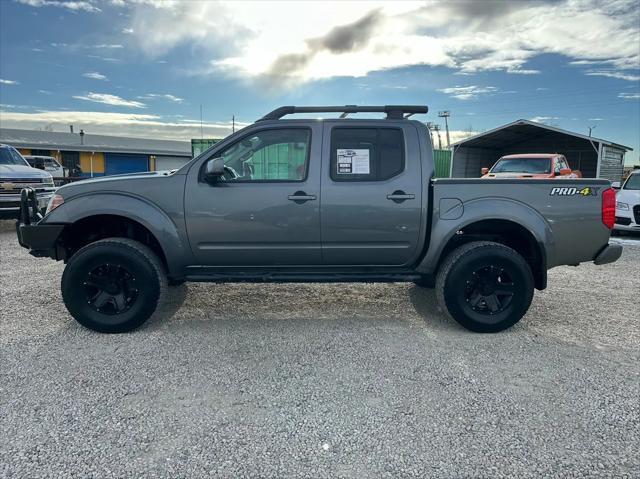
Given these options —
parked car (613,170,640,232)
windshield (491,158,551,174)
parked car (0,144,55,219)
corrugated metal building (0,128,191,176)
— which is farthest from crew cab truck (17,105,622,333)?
corrugated metal building (0,128,191,176)

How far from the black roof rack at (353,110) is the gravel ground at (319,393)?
202 centimetres

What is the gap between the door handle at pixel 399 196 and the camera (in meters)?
4.00

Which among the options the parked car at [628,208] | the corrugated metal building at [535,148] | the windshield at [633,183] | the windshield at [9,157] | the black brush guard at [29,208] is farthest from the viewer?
the corrugated metal building at [535,148]

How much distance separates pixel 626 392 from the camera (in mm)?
3035

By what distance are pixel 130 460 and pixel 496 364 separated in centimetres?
267

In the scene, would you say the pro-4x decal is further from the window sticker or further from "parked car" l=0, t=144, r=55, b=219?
"parked car" l=0, t=144, r=55, b=219

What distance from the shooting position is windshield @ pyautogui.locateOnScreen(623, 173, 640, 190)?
10.1 metres

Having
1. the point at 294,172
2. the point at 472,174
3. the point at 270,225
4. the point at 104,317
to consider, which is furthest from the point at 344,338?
the point at 472,174

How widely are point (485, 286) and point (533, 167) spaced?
933 cm

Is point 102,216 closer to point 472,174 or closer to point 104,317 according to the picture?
point 104,317

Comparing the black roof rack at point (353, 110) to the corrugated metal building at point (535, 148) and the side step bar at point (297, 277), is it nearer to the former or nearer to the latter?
the side step bar at point (297, 277)

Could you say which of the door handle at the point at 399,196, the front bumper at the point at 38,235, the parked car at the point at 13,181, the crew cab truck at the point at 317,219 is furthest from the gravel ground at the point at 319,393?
the parked car at the point at 13,181

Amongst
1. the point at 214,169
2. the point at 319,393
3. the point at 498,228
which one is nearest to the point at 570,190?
the point at 498,228

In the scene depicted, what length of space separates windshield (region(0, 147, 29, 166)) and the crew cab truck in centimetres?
809
